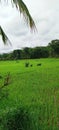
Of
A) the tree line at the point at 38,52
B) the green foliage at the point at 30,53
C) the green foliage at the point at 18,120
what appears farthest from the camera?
the green foliage at the point at 30,53

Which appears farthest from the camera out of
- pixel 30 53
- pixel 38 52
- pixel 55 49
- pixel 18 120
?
pixel 38 52

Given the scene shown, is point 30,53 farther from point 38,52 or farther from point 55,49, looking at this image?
point 55,49

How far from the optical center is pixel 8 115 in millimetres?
7344

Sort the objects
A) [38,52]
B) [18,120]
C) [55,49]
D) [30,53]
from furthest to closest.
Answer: [38,52], [30,53], [55,49], [18,120]

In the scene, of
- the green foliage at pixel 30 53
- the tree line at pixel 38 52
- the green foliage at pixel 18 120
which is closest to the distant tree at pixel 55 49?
the tree line at pixel 38 52

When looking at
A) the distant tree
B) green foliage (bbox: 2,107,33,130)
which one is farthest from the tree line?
green foliage (bbox: 2,107,33,130)

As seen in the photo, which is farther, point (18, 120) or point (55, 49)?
point (55, 49)

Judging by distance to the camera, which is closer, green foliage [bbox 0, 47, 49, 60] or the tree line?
the tree line

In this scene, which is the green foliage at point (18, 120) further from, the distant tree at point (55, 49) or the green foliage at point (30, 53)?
the green foliage at point (30, 53)

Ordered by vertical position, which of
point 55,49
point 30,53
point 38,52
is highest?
point 55,49

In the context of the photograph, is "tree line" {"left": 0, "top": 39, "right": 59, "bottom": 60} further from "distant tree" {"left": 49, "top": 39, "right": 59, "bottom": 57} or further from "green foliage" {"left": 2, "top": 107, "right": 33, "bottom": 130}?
"green foliage" {"left": 2, "top": 107, "right": 33, "bottom": 130}

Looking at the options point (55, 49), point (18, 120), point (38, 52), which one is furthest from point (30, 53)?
point (18, 120)

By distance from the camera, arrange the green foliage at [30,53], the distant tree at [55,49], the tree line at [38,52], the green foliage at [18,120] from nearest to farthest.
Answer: the green foliage at [18,120], the distant tree at [55,49], the tree line at [38,52], the green foliage at [30,53]

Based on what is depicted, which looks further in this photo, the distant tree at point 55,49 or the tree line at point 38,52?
the tree line at point 38,52
